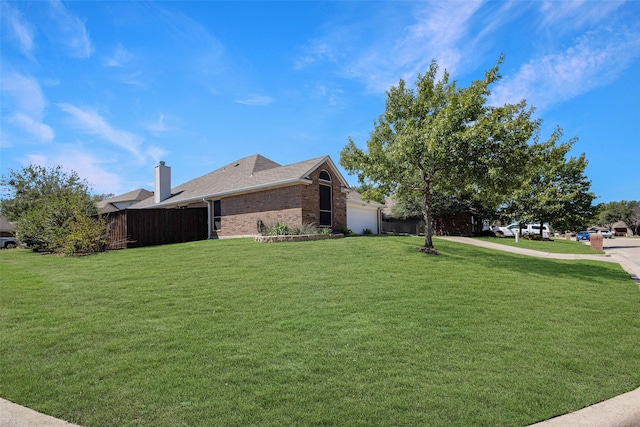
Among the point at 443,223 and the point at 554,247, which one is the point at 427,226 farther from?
the point at 443,223

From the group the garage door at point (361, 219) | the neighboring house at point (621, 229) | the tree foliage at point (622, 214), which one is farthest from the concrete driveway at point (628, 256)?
the neighboring house at point (621, 229)

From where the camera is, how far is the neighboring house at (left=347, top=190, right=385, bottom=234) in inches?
922

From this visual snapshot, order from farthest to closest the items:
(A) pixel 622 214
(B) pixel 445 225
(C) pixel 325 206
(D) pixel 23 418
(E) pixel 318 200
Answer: (A) pixel 622 214 < (B) pixel 445 225 < (C) pixel 325 206 < (E) pixel 318 200 < (D) pixel 23 418

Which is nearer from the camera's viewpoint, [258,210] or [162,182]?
[258,210]

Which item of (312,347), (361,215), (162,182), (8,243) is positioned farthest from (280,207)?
(8,243)

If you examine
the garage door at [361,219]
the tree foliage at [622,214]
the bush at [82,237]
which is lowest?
the bush at [82,237]

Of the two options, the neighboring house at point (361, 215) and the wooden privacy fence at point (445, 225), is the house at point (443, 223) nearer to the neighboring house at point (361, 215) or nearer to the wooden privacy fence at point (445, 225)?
the wooden privacy fence at point (445, 225)

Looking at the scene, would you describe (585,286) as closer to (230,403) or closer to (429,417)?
(429,417)

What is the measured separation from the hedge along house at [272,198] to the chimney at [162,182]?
3.23m

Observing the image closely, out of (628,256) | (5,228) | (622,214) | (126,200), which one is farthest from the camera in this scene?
(622,214)

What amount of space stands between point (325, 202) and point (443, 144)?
840 centimetres

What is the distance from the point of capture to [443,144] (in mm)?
12055

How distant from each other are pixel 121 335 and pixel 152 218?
1484cm

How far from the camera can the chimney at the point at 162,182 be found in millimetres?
26469
